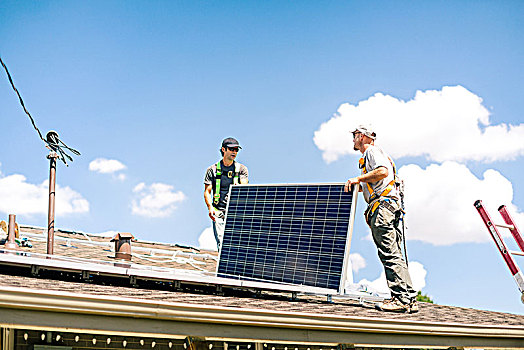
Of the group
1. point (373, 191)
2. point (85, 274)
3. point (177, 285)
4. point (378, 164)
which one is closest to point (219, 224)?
point (177, 285)

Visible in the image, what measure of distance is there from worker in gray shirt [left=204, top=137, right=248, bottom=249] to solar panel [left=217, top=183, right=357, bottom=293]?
81 centimetres

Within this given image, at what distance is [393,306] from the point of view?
28.5ft

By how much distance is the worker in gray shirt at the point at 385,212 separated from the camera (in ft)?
27.4

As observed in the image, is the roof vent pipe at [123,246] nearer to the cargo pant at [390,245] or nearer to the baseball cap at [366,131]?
the cargo pant at [390,245]

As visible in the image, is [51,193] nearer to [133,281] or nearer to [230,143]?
[133,281]

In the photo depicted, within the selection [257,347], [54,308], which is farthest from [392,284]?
[54,308]

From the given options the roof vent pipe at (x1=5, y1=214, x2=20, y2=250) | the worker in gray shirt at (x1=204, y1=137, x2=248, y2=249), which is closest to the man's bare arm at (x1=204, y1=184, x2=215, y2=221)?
the worker in gray shirt at (x1=204, y1=137, x2=248, y2=249)

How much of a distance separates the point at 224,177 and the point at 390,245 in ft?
12.5

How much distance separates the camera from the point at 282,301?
8.53 meters

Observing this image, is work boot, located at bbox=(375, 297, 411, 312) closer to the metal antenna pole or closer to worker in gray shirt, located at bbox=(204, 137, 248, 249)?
worker in gray shirt, located at bbox=(204, 137, 248, 249)

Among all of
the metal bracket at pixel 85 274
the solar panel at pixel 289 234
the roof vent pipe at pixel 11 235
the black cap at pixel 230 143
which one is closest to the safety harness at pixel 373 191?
the solar panel at pixel 289 234

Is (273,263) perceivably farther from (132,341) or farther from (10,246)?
(10,246)

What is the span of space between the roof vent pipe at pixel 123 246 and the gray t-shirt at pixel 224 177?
1.68 metres

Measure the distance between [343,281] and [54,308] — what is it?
4.08 metres
